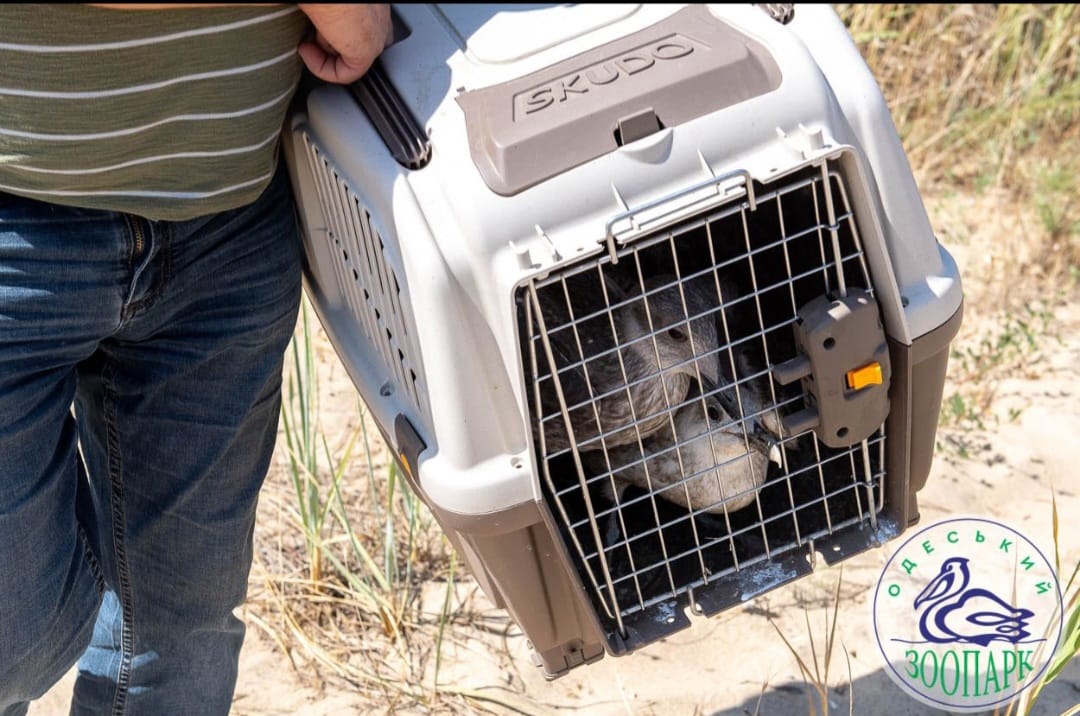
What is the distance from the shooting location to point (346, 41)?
1.29m

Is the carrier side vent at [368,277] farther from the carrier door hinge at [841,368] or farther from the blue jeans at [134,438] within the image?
the carrier door hinge at [841,368]

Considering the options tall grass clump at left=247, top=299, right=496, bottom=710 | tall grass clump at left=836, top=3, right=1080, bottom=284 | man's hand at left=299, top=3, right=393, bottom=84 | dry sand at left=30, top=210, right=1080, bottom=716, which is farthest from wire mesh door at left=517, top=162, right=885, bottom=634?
tall grass clump at left=836, top=3, right=1080, bottom=284

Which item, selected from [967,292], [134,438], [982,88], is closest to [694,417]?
[134,438]

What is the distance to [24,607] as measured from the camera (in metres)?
1.34

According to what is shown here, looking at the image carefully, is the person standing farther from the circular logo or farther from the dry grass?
the circular logo

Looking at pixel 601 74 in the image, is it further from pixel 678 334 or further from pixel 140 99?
pixel 140 99

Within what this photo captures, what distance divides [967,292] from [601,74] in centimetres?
175

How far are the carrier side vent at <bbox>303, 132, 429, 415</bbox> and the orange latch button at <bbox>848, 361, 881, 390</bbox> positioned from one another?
0.48m

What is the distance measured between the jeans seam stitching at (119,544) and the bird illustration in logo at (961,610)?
1.18 meters

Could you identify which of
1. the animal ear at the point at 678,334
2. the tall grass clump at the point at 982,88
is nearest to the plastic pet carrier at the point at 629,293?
the animal ear at the point at 678,334

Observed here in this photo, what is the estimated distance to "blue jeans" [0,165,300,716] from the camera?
130 centimetres

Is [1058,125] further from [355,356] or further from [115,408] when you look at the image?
[115,408]

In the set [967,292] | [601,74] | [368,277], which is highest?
[601,74]

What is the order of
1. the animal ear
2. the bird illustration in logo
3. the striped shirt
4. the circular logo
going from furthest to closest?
1. the bird illustration in logo
2. the circular logo
3. the animal ear
4. the striped shirt
